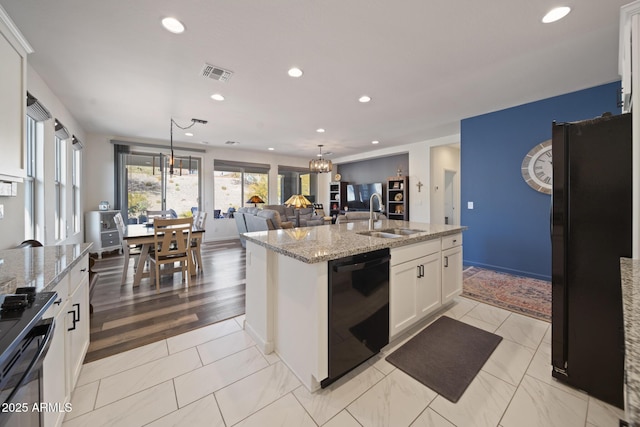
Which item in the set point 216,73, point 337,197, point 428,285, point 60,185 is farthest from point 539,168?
point 60,185

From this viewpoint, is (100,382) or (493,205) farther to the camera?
(493,205)

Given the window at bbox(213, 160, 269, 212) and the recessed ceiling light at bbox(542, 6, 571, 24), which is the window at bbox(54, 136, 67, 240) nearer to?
the window at bbox(213, 160, 269, 212)

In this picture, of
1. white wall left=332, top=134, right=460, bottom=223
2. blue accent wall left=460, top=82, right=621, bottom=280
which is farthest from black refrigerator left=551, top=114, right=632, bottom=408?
white wall left=332, top=134, right=460, bottom=223

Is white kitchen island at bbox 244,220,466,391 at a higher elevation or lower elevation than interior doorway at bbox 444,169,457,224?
lower

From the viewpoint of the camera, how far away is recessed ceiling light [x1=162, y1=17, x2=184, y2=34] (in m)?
1.94

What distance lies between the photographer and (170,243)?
3.48 metres

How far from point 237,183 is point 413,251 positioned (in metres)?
6.38

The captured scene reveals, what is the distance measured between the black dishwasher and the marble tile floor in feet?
0.54

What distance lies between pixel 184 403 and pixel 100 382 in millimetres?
653

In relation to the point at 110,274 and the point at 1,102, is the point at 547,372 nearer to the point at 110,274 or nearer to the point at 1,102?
the point at 1,102

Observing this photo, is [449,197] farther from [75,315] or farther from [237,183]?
[75,315]

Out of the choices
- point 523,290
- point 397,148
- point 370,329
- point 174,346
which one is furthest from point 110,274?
point 397,148

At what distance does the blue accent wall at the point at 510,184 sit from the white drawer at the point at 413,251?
2.35 metres

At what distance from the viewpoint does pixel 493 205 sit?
4109 millimetres
